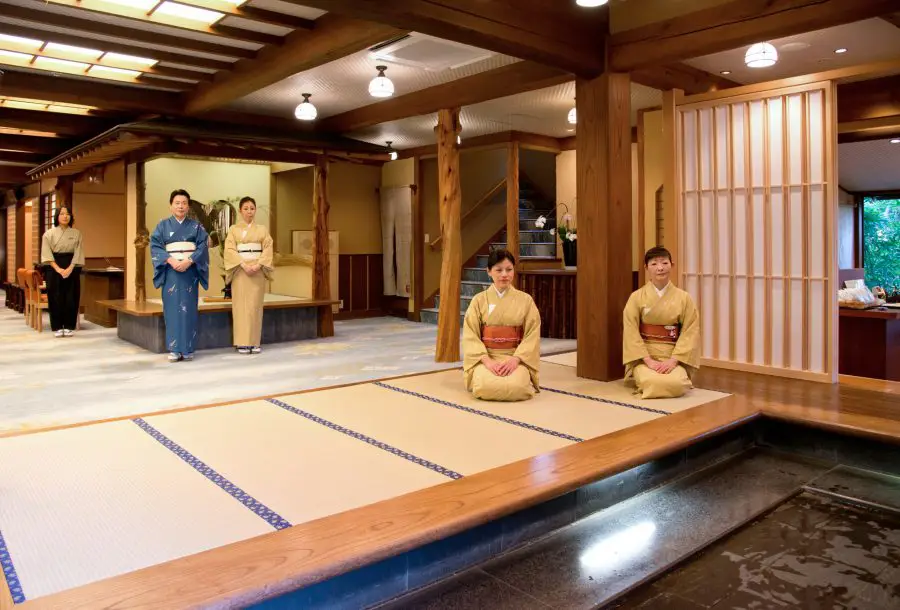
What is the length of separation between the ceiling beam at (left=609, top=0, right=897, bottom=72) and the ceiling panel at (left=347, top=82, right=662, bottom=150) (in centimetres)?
173

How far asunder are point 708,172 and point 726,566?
3.65 metres

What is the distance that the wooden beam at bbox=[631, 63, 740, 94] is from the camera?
209 inches

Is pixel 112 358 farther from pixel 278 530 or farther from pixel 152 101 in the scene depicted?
pixel 278 530

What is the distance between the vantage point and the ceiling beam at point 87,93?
6.12 metres

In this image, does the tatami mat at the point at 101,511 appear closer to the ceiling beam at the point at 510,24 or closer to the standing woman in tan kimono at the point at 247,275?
the ceiling beam at the point at 510,24

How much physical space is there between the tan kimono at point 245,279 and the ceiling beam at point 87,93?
4.83ft

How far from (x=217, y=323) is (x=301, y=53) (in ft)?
11.0

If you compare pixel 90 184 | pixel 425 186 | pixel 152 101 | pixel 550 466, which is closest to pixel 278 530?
pixel 550 466

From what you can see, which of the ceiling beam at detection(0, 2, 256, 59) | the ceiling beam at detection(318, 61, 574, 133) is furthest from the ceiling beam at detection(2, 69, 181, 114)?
the ceiling beam at detection(318, 61, 574, 133)

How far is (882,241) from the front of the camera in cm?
1020

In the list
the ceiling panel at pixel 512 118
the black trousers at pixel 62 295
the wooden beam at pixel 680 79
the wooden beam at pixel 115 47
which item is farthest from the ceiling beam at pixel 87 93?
the wooden beam at pixel 680 79

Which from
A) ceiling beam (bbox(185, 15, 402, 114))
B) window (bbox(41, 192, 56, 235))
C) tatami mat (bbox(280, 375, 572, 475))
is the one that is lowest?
tatami mat (bbox(280, 375, 572, 475))

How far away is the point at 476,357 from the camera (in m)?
4.30

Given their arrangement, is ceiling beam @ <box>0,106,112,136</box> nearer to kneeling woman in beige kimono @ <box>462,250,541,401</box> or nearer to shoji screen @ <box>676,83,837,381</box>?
kneeling woman in beige kimono @ <box>462,250,541,401</box>
